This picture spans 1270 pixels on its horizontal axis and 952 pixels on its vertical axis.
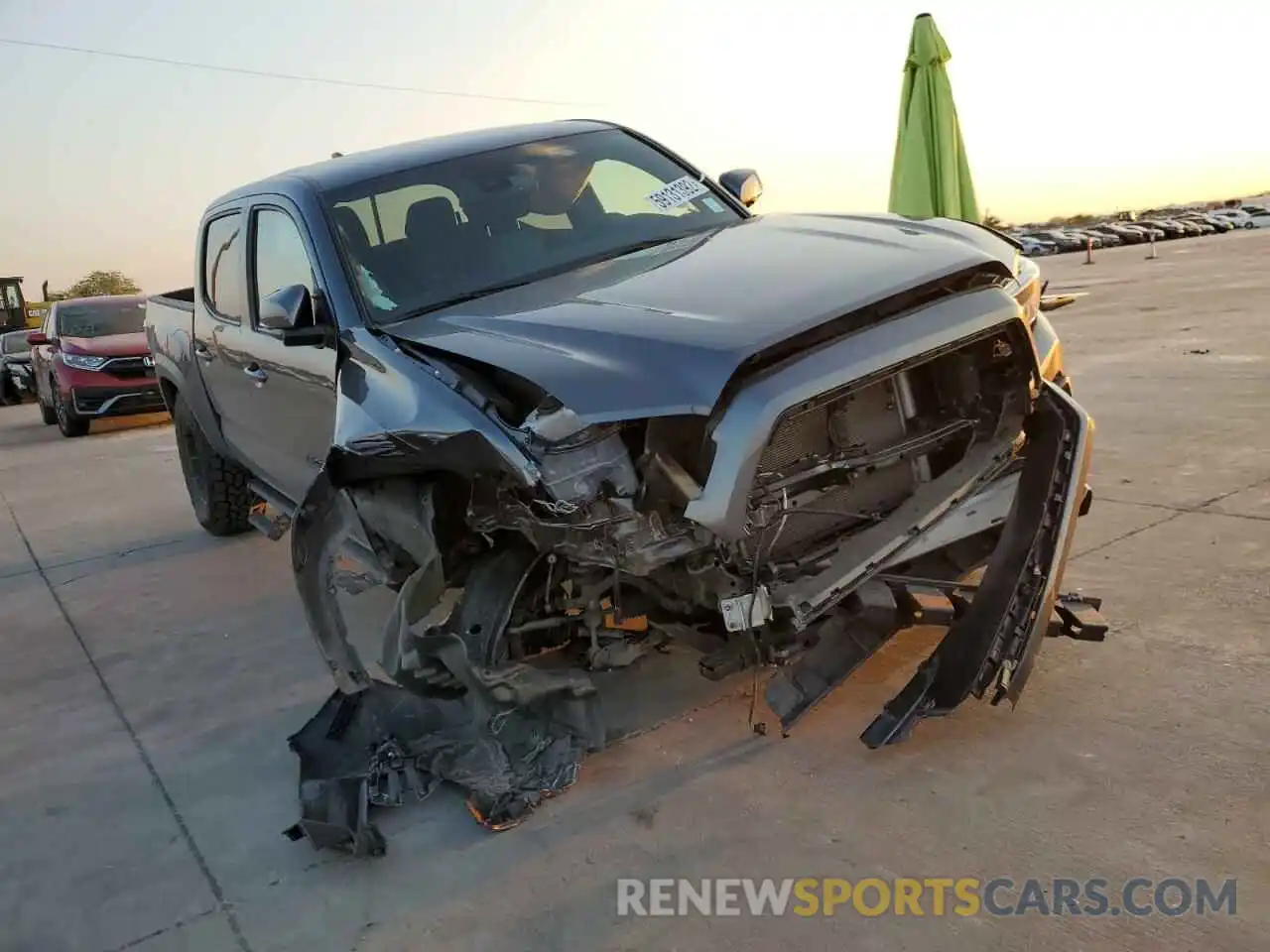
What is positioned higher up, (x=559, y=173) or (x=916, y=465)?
(x=559, y=173)

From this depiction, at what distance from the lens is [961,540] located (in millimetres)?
3164

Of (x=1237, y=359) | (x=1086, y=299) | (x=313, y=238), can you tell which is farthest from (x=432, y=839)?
(x=1086, y=299)

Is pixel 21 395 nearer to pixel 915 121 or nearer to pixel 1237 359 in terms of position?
pixel 915 121

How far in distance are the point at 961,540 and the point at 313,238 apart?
8.05ft

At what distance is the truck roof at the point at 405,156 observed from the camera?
13.4 feet

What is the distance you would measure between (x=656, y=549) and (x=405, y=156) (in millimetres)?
2373

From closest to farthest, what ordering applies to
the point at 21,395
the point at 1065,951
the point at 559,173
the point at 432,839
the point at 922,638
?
1. the point at 1065,951
2. the point at 432,839
3. the point at 922,638
4. the point at 559,173
5. the point at 21,395

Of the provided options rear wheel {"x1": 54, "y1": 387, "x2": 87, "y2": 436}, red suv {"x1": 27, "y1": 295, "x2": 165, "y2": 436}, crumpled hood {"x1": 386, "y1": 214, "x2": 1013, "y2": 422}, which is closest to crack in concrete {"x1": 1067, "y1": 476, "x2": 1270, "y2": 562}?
crumpled hood {"x1": 386, "y1": 214, "x2": 1013, "y2": 422}

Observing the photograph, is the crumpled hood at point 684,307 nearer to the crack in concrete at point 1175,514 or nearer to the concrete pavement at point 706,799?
the concrete pavement at point 706,799

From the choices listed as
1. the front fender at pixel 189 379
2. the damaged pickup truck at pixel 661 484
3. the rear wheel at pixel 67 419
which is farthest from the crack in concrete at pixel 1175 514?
the rear wheel at pixel 67 419

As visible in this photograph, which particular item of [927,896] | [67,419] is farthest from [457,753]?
[67,419]

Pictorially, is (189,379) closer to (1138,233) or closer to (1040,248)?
(1040,248)

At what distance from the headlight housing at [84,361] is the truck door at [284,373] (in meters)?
8.37

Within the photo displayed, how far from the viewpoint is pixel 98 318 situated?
12.9 meters
